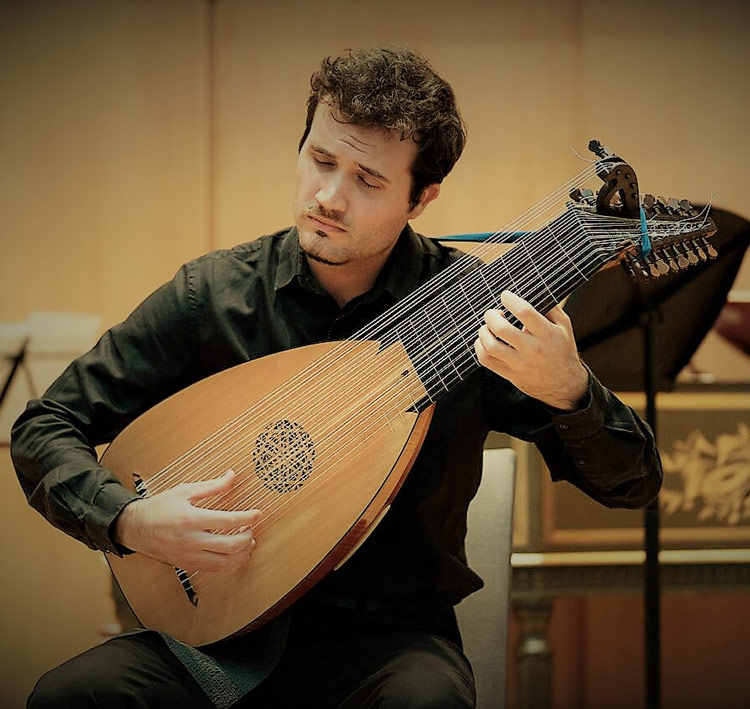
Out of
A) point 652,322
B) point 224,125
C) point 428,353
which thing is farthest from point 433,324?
point 224,125

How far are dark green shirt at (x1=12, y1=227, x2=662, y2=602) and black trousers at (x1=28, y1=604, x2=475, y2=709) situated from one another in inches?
2.2

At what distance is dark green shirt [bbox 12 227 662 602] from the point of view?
4.64ft

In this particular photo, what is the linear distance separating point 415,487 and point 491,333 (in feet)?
1.16

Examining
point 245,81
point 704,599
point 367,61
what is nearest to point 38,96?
point 245,81

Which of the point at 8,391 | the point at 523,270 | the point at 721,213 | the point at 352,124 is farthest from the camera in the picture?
the point at 8,391

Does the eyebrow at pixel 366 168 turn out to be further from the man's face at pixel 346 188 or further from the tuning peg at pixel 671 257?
the tuning peg at pixel 671 257

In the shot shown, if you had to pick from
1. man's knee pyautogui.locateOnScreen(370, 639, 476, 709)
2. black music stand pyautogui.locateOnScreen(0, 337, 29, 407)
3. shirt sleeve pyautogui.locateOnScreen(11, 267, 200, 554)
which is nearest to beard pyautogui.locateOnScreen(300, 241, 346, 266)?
shirt sleeve pyautogui.locateOnScreen(11, 267, 200, 554)

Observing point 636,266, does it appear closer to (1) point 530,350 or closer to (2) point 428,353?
(1) point 530,350

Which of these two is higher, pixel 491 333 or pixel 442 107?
pixel 442 107

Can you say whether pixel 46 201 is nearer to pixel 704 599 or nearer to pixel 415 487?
pixel 415 487

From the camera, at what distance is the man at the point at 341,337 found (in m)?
1.32

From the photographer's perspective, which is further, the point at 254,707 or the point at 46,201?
the point at 46,201

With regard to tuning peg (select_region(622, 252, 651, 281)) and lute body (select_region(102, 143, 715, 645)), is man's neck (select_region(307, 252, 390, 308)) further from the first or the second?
tuning peg (select_region(622, 252, 651, 281))

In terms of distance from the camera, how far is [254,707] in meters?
1.42
